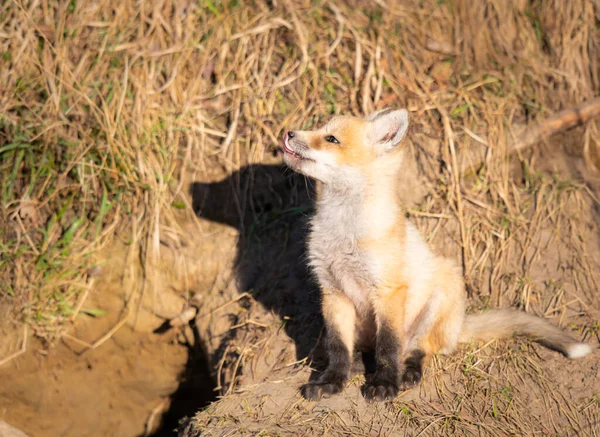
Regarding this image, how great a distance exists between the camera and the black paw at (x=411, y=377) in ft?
10.9

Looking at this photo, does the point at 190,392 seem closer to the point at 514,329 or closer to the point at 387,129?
the point at 514,329

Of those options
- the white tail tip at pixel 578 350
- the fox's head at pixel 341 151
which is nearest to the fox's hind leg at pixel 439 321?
the white tail tip at pixel 578 350

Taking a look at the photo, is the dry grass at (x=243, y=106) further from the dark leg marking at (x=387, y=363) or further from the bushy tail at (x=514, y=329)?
the dark leg marking at (x=387, y=363)

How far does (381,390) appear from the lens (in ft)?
10.4

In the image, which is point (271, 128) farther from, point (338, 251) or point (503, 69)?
A: point (503, 69)

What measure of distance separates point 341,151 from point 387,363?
120cm

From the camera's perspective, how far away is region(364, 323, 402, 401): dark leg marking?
320 centimetres

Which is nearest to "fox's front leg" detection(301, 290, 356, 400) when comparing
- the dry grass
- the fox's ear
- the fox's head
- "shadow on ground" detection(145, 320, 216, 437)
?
the fox's head

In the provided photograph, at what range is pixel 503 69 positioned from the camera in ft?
16.5

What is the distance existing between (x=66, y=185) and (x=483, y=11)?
384 cm

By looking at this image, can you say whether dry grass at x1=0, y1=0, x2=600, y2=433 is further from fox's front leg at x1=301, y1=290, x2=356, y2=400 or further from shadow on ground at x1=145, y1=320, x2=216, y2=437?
fox's front leg at x1=301, y1=290, x2=356, y2=400

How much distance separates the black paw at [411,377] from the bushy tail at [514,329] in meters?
0.45

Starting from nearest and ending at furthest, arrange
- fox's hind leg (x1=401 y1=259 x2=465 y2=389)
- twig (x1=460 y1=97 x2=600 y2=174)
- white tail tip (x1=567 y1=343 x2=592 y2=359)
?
white tail tip (x1=567 y1=343 x2=592 y2=359)
fox's hind leg (x1=401 y1=259 x2=465 y2=389)
twig (x1=460 y1=97 x2=600 y2=174)

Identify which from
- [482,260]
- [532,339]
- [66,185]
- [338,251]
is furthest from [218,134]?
[532,339]
